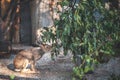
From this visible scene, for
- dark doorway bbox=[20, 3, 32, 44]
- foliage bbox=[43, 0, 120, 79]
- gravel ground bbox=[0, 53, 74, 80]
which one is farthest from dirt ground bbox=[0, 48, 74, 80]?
dark doorway bbox=[20, 3, 32, 44]

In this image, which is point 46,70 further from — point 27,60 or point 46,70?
point 27,60

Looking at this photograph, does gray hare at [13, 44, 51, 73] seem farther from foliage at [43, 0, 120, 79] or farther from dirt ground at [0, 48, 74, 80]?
foliage at [43, 0, 120, 79]

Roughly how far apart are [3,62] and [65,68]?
2117mm

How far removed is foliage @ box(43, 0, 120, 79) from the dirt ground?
5.65 ft

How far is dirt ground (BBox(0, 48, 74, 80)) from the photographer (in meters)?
8.80

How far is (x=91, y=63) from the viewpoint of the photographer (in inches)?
259

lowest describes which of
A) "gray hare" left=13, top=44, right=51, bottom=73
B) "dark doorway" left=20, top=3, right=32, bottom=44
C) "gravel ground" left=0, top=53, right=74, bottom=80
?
"gravel ground" left=0, top=53, right=74, bottom=80

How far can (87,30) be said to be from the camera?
22.6ft

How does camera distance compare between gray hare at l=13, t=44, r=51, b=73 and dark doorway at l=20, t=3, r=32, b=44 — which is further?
dark doorway at l=20, t=3, r=32, b=44

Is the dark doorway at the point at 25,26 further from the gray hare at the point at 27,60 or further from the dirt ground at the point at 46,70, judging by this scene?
the gray hare at the point at 27,60

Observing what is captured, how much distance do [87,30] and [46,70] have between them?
297 centimetres

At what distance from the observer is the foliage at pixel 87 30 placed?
674 centimetres

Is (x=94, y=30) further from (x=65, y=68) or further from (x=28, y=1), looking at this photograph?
(x=28, y=1)

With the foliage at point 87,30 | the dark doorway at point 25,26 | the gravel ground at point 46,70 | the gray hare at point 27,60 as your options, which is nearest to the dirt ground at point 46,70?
the gravel ground at point 46,70
